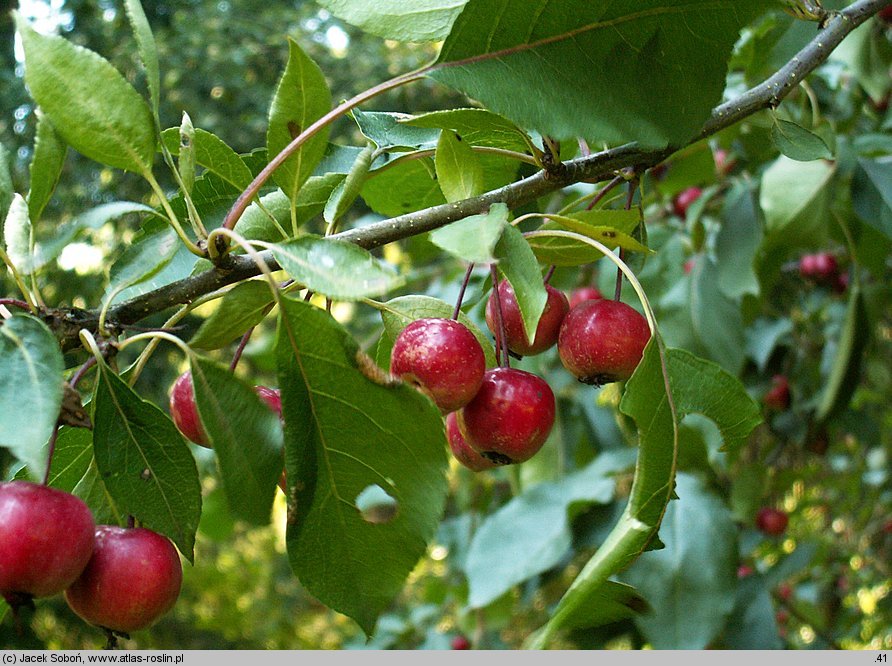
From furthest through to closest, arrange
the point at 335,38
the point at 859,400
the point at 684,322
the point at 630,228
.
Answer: the point at 335,38 < the point at 859,400 < the point at 684,322 < the point at 630,228

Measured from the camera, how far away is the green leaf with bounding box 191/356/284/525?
1.83 ft

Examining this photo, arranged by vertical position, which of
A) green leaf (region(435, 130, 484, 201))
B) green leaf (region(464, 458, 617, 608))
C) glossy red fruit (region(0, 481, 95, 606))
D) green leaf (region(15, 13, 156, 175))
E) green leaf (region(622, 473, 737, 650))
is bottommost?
green leaf (region(464, 458, 617, 608))

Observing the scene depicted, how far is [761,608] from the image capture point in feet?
5.75

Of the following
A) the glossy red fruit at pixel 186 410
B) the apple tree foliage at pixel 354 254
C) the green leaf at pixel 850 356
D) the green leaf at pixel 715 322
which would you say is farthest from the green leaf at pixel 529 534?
the glossy red fruit at pixel 186 410

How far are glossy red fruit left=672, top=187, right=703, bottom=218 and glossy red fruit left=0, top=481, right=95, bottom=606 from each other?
171 cm

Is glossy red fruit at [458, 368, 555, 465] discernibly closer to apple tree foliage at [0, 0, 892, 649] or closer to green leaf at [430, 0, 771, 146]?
apple tree foliage at [0, 0, 892, 649]

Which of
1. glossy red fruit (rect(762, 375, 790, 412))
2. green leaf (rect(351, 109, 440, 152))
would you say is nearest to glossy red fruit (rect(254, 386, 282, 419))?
green leaf (rect(351, 109, 440, 152))

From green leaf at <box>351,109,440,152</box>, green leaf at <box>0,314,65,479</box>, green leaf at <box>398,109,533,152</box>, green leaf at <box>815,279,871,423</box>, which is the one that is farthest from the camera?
green leaf at <box>815,279,871,423</box>

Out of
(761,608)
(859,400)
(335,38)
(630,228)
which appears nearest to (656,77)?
(630,228)

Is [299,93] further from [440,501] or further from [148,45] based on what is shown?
[440,501]

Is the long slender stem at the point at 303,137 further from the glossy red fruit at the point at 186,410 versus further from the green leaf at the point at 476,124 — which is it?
the glossy red fruit at the point at 186,410

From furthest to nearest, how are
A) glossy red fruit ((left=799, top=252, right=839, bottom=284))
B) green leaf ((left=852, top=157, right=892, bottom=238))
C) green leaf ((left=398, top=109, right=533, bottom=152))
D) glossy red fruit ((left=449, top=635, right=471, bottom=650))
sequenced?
glossy red fruit ((left=449, top=635, right=471, bottom=650)), glossy red fruit ((left=799, top=252, right=839, bottom=284)), green leaf ((left=852, top=157, right=892, bottom=238)), green leaf ((left=398, top=109, right=533, bottom=152))

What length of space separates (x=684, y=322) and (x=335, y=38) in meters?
3.25

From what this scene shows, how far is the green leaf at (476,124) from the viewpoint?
27.8 inches
